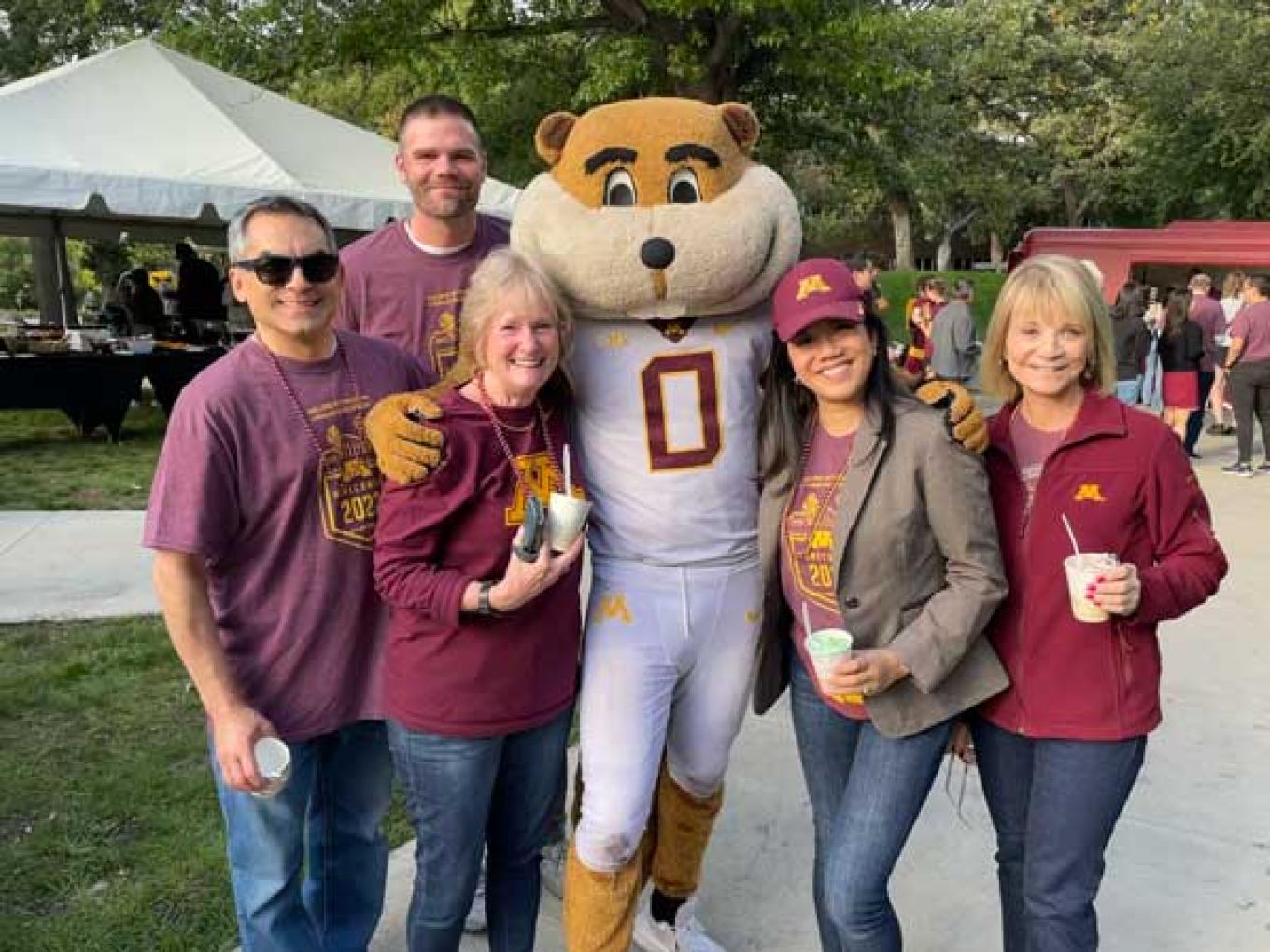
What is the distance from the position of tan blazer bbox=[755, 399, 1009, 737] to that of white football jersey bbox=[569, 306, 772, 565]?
412 mm

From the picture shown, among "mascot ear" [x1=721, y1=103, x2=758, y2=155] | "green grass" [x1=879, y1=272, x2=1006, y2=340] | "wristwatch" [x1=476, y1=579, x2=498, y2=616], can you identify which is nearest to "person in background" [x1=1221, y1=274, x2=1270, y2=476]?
"mascot ear" [x1=721, y1=103, x2=758, y2=155]

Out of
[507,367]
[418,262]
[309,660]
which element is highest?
[418,262]

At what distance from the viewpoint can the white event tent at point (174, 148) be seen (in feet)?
30.7

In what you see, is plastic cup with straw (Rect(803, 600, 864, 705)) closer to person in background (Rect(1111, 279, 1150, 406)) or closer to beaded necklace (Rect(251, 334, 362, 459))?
beaded necklace (Rect(251, 334, 362, 459))

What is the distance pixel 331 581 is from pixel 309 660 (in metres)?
0.17

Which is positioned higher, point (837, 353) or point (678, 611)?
point (837, 353)

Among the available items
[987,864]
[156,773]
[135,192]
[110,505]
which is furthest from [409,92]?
[987,864]

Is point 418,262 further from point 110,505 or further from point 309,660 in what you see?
point 110,505

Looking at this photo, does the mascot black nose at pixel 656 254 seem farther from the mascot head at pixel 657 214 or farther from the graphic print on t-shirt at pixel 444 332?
the graphic print on t-shirt at pixel 444 332

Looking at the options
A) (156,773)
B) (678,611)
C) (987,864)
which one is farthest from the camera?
(156,773)

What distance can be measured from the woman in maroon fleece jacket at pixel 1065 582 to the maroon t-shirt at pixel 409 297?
1512 mm

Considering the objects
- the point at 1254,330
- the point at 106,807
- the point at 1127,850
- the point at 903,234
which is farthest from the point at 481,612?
the point at 903,234

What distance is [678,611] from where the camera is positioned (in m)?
2.50

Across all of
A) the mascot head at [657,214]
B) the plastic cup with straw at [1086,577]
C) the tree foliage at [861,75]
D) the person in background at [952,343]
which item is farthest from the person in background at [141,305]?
the plastic cup with straw at [1086,577]
